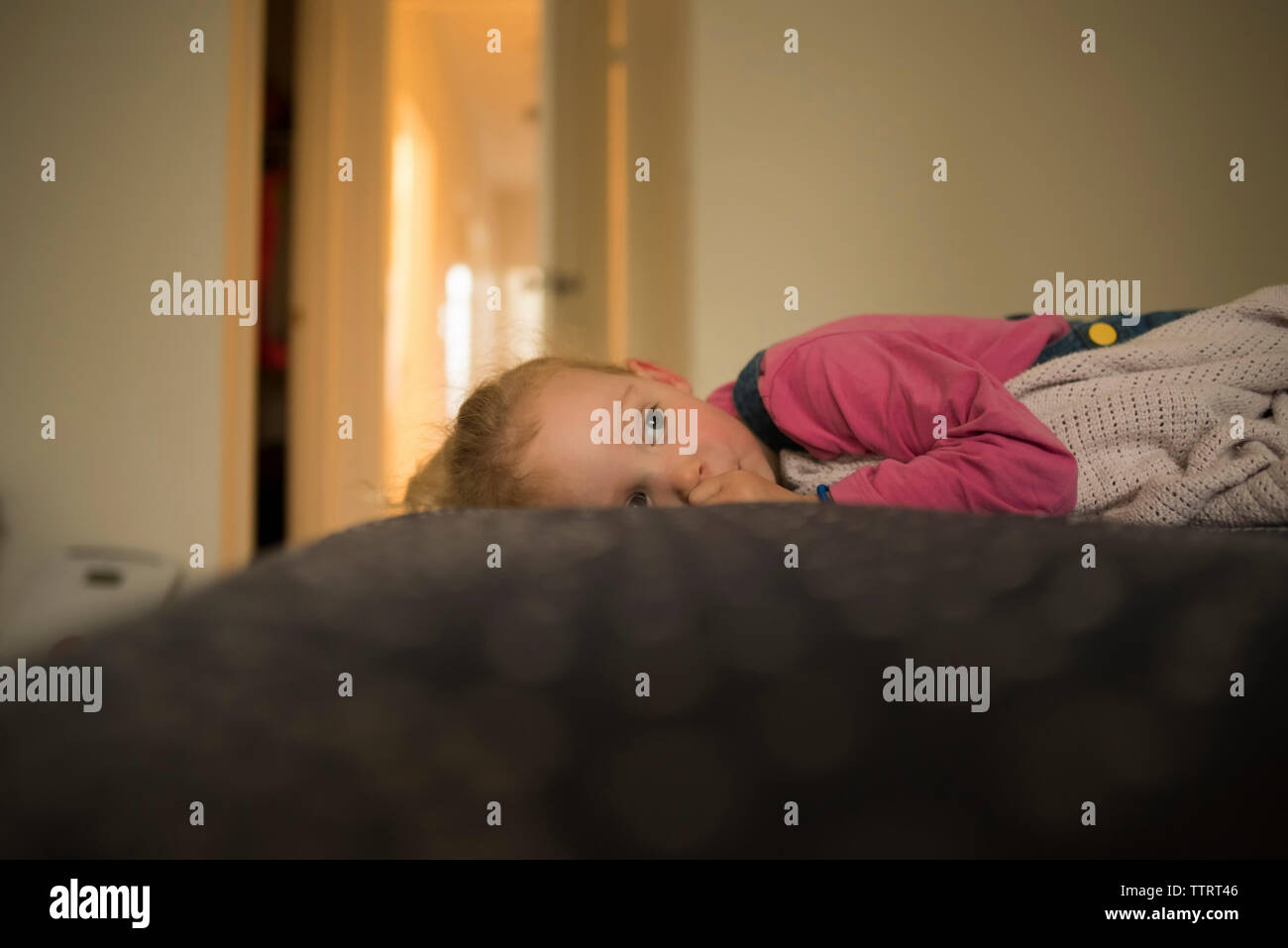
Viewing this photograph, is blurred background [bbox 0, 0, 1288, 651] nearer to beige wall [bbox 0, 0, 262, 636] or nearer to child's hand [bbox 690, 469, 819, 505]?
beige wall [bbox 0, 0, 262, 636]

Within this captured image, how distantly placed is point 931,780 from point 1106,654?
0.08m

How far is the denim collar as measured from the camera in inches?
40.5

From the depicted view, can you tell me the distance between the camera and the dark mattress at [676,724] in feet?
0.69

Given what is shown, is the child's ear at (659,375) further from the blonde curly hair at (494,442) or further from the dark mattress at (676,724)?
the dark mattress at (676,724)

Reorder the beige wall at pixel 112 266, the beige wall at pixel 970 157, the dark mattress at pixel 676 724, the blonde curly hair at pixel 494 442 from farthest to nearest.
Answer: the beige wall at pixel 112 266 < the beige wall at pixel 970 157 < the blonde curly hair at pixel 494 442 < the dark mattress at pixel 676 724

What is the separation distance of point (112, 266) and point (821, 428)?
2211mm

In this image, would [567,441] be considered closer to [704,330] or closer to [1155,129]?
[704,330]

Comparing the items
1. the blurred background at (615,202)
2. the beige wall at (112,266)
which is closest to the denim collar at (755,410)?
the blurred background at (615,202)

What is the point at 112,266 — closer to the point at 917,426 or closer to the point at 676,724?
the point at 917,426

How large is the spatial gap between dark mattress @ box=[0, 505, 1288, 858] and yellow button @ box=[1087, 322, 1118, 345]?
Answer: 2.34 feet

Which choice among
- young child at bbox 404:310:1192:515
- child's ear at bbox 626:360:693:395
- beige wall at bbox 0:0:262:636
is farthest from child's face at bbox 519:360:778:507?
beige wall at bbox 0:0:262:636

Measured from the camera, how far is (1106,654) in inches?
9.7

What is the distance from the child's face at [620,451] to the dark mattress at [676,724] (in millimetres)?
622
